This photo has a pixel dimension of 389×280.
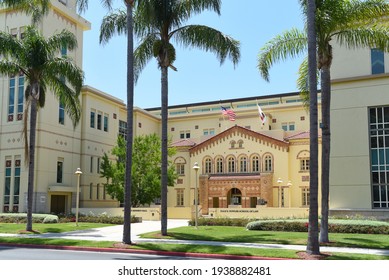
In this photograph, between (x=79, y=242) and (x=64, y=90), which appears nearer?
(x=79, y=242)

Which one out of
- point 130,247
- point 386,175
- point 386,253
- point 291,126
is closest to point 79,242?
point 130,247

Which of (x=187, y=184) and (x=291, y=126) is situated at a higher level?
(x=291, y=126)

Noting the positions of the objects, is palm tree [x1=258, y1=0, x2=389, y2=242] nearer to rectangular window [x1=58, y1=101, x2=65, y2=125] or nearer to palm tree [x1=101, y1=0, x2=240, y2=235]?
palm tree [x1=101, y1=0, x2=240, y2=235]

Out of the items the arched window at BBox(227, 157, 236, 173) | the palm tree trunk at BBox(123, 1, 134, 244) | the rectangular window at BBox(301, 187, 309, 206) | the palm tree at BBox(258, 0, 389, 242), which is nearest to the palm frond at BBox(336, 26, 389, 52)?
the palm tree at BBox(258, 0, 389, 242)

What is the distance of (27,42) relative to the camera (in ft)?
87.5

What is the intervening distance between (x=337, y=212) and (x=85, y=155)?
1004 inches

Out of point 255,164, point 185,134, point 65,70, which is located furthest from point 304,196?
point 65,70

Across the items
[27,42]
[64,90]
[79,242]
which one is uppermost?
[27,42]

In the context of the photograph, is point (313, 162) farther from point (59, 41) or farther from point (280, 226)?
point (59, 41)

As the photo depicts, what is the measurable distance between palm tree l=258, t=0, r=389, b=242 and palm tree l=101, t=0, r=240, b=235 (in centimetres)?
266

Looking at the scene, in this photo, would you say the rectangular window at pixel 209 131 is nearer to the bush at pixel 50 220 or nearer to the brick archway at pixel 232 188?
the brick archway at pixel 232 188

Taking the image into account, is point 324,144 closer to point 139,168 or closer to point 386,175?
point 386,175

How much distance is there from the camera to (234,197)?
4653 cm

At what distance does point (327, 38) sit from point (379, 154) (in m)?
13.8
